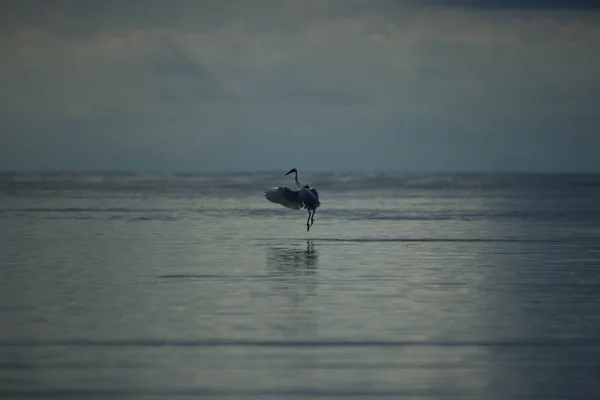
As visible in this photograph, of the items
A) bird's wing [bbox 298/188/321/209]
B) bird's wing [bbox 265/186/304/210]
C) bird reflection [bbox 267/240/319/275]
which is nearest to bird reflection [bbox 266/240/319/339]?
bird reflection [bbox 267/240/319/275]

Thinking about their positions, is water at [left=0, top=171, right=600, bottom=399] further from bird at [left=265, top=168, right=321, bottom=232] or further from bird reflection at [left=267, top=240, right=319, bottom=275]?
bird at [left=265, top=168, right=321, bottom=232]

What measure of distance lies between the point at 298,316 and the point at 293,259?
6.82 m

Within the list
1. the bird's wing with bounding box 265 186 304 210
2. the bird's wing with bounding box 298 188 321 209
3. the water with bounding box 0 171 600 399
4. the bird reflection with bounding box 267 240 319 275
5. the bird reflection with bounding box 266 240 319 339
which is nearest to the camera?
the water with bounding box 0 171 600 399

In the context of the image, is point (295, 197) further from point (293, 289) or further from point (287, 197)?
point (293, 289)

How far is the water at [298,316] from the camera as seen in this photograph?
9.21m

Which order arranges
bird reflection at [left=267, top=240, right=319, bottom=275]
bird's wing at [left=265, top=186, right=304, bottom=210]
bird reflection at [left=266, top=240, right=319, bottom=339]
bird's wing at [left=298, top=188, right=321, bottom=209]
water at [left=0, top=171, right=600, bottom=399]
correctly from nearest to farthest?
water at [left=0, top=171, right=600, bottom=399]
bird reflection at [left=266, top=240, right=319, bottom=339]
bird reflection at [left=267, top=240, right=319, bottom=275]
bird's wing at [left=298, top=188, right=321, bottom=209]
bird's wing at [left=265, top=186, right=304, bottom=210]

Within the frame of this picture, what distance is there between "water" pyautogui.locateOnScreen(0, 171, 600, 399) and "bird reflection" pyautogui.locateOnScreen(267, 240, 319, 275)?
0.11 ft

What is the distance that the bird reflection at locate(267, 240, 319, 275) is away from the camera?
17.6 metres

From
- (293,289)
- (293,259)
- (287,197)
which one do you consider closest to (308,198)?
(287,197)

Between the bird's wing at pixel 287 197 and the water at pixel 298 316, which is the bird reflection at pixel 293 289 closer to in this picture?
the water at pixel 298 316

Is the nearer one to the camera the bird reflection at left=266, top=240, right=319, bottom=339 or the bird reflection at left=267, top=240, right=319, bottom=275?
the bird reflection at left=266, top=240, right=319, bottom=339

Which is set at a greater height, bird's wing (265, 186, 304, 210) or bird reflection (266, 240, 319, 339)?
bird's wing (265, 186, 304, 210)

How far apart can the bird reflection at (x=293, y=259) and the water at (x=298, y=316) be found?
0.03 meters

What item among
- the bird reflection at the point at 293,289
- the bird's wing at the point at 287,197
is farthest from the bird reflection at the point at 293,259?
the bird's wing at the point at 287,197
